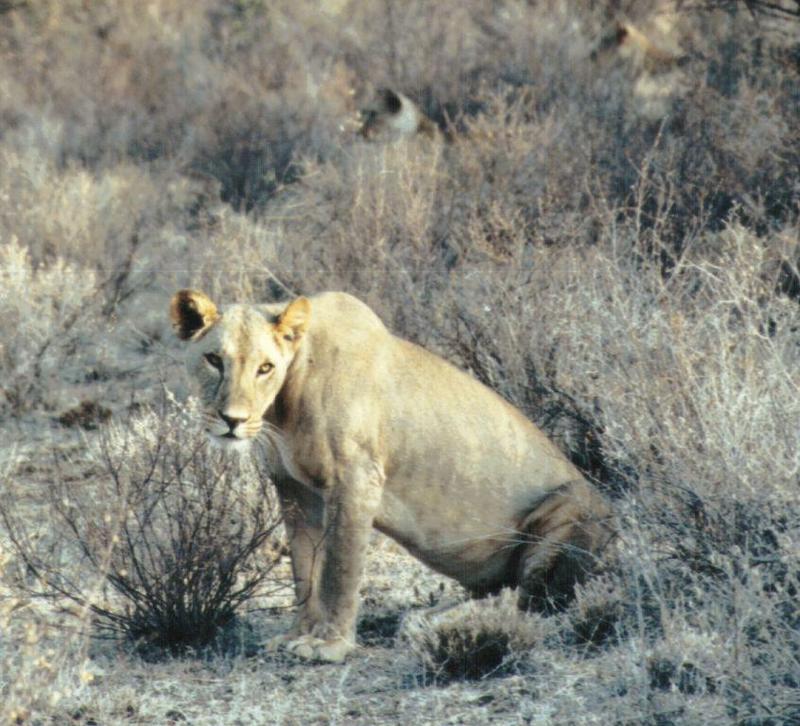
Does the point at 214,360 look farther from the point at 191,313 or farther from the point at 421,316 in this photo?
the point at 421,316

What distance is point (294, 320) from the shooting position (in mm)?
5402

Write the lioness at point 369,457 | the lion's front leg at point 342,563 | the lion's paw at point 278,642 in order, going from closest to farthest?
the lioness at point 369,457 → the lion's front leg at point 342,563 → the lion's paw at point 278,642

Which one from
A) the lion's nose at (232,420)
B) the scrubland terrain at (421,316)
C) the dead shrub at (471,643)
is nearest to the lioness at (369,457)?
the lion's nose at (232,420)

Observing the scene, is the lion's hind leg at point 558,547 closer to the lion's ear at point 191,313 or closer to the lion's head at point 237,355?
the lion's head at point 237,355

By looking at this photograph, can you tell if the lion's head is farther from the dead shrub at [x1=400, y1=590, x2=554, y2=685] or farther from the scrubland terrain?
the dead shrub at [x1=400, y1=590, x2=554, y2=685]

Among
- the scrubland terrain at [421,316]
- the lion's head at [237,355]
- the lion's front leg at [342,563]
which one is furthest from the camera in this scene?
the lion's front leg at [342,563]

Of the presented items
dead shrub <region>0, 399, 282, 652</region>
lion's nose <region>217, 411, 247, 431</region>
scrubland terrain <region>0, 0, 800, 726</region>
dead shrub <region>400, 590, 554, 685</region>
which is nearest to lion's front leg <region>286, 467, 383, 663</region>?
scrubland terrain <region>0, 0, 800, 726</region>

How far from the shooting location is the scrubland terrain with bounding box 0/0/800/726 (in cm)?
509

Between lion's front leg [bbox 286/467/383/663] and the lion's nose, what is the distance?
54cm

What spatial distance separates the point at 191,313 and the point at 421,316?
126 inches

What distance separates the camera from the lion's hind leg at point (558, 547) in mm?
5926

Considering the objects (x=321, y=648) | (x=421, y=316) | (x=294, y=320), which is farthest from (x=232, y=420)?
(x=421, y=316)

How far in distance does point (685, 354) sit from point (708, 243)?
144 inches

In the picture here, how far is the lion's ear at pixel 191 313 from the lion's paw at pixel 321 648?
1.19 m
